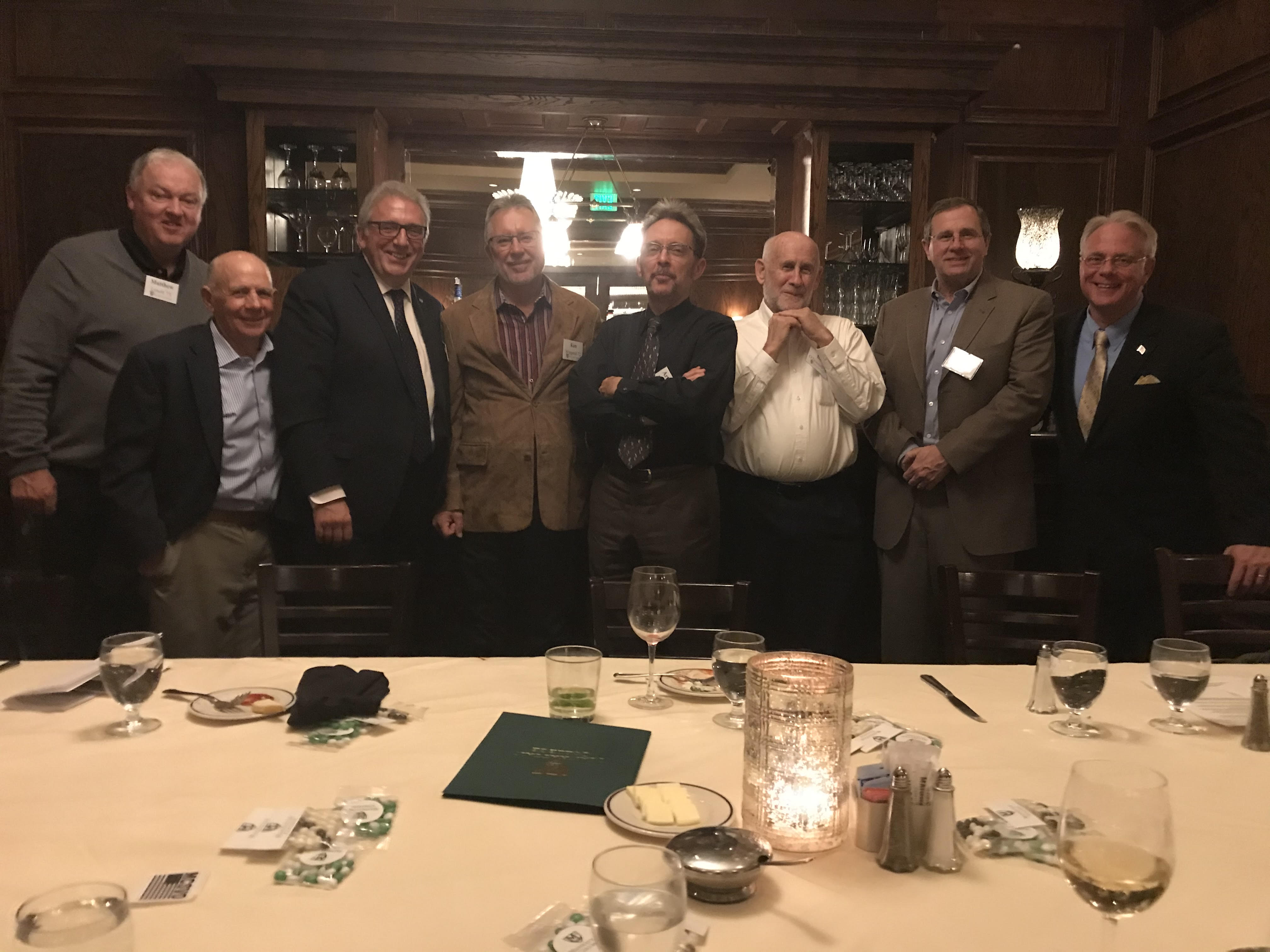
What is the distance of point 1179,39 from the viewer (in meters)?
4.10

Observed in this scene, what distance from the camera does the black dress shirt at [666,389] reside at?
8.91 ft

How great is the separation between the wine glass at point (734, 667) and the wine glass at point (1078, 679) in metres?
0.44

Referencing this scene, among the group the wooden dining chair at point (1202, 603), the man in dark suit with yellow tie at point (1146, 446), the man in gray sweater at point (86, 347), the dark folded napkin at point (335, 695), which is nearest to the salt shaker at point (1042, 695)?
the wooden dining chair at point (1202, 603)

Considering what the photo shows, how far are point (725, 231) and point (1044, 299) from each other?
1.84m

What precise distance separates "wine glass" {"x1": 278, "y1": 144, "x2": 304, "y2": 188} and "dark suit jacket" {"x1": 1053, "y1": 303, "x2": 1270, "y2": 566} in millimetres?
3202

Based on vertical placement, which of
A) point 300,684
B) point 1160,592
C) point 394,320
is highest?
point 394,320

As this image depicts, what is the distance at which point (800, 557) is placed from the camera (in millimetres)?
2994

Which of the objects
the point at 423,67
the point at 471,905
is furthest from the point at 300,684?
the point at 423,67

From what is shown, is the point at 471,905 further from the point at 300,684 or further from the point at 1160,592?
the point at 1160,592

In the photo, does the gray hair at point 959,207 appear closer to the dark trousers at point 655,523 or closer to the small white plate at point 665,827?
the dark trousers at point 655,523

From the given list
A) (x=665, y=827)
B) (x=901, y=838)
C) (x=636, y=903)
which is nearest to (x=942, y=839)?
(x=901, y=838)

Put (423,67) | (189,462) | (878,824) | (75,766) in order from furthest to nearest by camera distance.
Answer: (423,67)
(189,462)
(75,766)
(878,824)

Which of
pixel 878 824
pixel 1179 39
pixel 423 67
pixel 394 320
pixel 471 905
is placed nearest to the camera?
pixel 471 905

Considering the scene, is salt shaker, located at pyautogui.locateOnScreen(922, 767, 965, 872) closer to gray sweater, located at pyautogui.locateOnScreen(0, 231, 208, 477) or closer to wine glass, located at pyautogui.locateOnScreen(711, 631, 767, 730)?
wine glass, located at pyautogui.locateOnScreen(711, 631, 767, 730)
